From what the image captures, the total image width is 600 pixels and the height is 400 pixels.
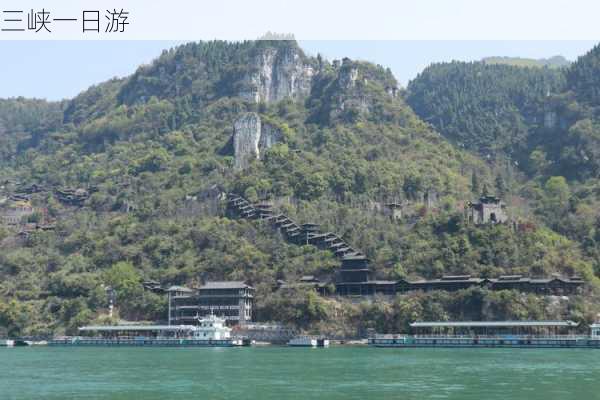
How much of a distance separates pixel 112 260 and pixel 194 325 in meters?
21.5

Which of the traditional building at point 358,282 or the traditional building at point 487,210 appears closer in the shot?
the traditional building at point 358,282

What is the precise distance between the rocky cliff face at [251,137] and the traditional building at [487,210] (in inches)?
1713

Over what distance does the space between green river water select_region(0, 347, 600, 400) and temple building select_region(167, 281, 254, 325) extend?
18.1 metres

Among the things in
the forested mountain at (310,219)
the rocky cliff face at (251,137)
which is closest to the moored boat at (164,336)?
the forested mountain at (310,219)

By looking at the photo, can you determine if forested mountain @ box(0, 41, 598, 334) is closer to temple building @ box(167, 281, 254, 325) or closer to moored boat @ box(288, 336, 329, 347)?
temple building @ box(167, 281, 254, 325)

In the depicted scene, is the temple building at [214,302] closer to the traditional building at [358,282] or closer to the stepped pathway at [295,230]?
the traditional building at [358,282]

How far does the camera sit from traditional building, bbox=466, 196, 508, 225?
483ft

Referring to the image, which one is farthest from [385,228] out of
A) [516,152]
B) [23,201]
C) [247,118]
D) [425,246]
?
[23,201]

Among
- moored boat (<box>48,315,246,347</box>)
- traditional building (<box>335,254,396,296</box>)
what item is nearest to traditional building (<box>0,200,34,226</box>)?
moored boat (<box>48,315,246,347</box>)

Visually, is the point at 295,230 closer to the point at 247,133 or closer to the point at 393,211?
the point at 393,211

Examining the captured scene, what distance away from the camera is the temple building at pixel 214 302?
5044 inches

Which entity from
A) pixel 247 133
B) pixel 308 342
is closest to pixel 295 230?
pixel 308 342

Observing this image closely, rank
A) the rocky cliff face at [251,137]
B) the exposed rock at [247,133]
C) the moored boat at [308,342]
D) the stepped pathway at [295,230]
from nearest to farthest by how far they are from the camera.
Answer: the moored boat at [308,342]
the stepped pathway at [295,230]
the rocky cliff face at [251,137]
the exposed rock at [247,133]

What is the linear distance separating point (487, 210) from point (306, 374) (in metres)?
73.8
